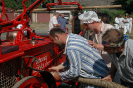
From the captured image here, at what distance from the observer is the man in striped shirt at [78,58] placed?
157cm

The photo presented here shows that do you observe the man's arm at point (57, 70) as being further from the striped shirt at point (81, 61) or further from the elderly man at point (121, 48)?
the elderly man at point (121, 48)

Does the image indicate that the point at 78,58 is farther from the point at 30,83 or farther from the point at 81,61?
the point at 30,83

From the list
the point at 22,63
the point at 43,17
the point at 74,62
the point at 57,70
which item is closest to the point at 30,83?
the point at 22,63

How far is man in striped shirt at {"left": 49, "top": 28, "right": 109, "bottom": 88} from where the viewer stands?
5.15 ft

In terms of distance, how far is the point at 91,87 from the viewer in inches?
71.6

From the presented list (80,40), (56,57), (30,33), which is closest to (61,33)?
(80,40)

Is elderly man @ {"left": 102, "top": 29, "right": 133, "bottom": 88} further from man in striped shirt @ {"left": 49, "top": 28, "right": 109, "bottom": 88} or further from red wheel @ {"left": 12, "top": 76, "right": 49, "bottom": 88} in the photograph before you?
red wheel @ {"left": 12, "top": 76, "right": 49, "bottom": 88}

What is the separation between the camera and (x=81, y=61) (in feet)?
5.44

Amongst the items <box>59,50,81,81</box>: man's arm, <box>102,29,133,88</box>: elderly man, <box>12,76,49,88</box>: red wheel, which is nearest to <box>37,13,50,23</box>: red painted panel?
<box>12,76,49,88</box>: red wheel

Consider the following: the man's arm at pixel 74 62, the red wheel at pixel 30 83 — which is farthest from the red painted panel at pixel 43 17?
the man's arm at pixel 74 62

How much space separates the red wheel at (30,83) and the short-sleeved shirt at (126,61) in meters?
1.10

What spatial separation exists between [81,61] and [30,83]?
0.79 metres

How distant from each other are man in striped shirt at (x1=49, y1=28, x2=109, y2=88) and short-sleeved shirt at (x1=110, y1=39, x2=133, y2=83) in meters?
0.27

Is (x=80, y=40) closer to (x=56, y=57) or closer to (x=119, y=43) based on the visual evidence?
(x=119, y=43)
